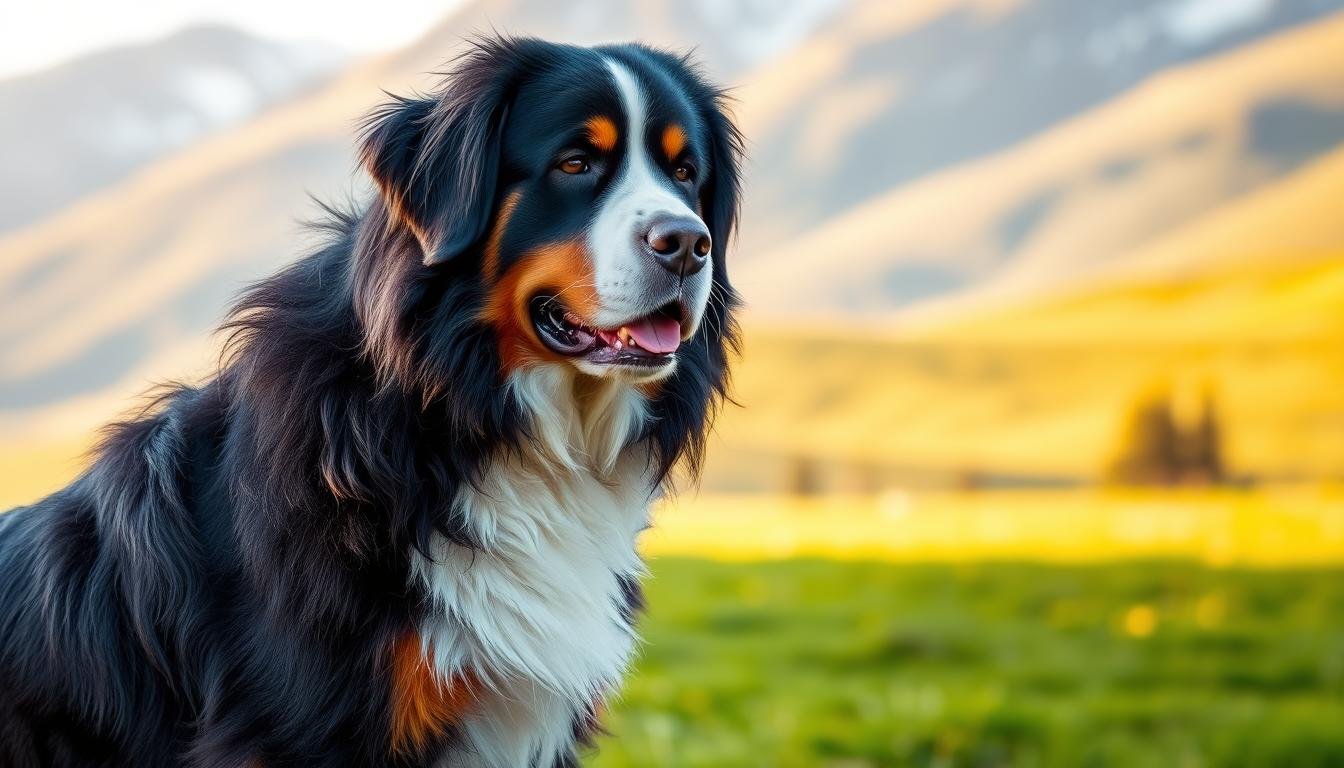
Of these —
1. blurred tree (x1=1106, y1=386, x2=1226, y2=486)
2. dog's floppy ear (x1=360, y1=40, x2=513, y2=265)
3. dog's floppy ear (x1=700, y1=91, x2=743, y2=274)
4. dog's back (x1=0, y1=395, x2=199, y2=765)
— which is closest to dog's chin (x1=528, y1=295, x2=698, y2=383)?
dog's floppy ear (x1=360, y1=40, x2=513, y2=265)

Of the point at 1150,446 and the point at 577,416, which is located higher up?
the point at 577,416

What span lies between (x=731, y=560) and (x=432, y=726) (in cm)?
713

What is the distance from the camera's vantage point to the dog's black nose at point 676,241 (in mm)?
2818

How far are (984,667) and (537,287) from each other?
4.44 meters

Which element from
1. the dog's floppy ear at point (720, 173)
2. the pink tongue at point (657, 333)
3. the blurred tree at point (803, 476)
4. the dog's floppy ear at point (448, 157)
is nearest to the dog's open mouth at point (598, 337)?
the pink tongue at point (657, 333)

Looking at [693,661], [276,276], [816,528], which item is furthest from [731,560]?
[276,276]

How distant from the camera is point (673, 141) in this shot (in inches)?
121

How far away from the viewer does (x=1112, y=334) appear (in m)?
19.5

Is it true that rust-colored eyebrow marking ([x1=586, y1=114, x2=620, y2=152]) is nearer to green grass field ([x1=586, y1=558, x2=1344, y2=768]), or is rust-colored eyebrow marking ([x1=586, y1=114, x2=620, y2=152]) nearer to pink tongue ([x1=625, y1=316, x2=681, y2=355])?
pink tongue ([x1=625, y1=316, x2=681, y2=355])

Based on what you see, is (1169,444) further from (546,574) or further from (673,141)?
(546,574)

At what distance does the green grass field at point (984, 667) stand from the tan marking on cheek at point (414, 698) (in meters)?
0.90

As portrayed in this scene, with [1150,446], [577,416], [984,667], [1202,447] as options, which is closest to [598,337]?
[577,416]

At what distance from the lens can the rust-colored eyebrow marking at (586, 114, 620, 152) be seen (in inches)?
115

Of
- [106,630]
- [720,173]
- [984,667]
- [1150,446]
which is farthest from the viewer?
[1150,446]
